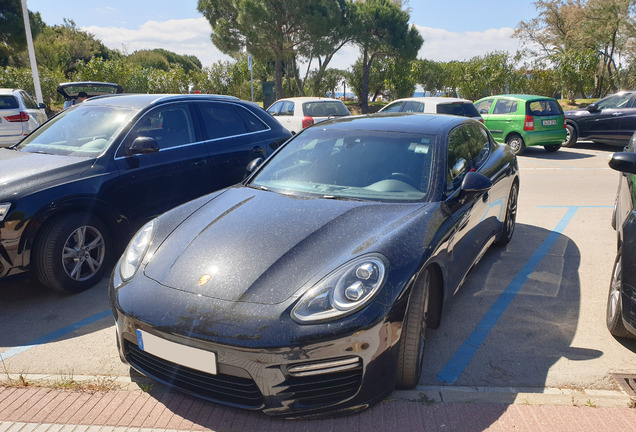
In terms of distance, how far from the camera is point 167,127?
5117 millimetres

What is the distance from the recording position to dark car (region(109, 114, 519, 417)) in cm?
228

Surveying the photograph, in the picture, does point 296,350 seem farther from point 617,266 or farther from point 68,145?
point 68,145

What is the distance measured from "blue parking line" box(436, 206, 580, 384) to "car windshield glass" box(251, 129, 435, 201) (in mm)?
1081

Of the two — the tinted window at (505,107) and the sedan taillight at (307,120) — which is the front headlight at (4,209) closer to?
the sedan taillight at (307,120)

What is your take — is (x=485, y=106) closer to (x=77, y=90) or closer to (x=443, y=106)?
(x=443, y=106)

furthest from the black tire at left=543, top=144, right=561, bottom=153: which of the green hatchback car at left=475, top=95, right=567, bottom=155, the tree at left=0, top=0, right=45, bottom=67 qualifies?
the tree at left=0, top=0, right=45, bottom=67

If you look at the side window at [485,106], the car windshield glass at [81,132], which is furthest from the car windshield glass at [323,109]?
the car windshield glass at [81,132]

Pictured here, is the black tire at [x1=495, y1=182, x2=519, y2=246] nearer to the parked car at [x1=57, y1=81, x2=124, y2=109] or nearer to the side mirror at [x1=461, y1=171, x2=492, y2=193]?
the side mirror at [x1=461, y1=171, x2=492, y2=193]

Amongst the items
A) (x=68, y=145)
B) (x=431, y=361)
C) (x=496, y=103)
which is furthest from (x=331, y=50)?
(x=431, y=361)

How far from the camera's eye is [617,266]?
3.40 metres

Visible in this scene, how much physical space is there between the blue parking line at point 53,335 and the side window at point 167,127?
Answer: 169 centimetres

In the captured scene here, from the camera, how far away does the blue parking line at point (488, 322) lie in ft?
9.93

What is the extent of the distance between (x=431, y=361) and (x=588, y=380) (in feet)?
3.04

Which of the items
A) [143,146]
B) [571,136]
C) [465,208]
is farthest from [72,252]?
[571,136]
